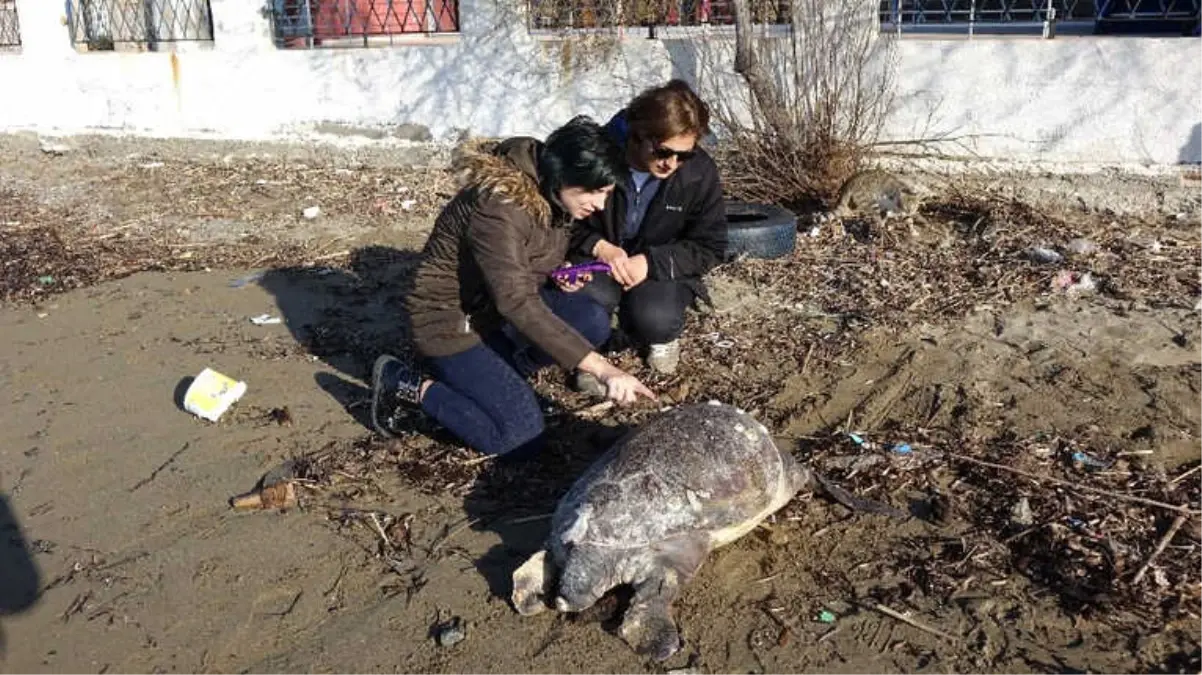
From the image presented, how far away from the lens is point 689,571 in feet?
8.89

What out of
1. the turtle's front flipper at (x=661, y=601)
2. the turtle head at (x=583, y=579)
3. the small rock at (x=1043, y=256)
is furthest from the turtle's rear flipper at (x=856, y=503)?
the small rock at (x=1043, y=256)

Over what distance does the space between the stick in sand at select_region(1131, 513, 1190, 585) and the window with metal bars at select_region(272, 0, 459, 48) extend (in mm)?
6949

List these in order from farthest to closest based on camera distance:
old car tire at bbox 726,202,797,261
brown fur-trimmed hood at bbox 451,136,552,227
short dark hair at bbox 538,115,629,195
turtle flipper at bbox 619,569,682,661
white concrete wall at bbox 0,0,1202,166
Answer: white concrete wall at bbox 0,0,1202,166
old car tire at bbox 726,202,797,261
brown fur-trimmed hood at bbox 451,136,552,227
short dark hair at bbox 538,115,629,195
turtle flipper at bbox 619,569,682,661

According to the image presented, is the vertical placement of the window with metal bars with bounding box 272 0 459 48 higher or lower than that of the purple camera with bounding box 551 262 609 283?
higher

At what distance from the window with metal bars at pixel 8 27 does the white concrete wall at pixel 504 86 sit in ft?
1.49

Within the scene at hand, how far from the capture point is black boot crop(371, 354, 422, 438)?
371cm

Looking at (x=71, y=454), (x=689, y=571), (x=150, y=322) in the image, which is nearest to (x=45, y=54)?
(x=150, y=322)

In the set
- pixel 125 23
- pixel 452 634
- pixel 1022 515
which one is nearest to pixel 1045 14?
pixel 1022 515

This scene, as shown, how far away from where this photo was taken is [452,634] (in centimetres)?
260

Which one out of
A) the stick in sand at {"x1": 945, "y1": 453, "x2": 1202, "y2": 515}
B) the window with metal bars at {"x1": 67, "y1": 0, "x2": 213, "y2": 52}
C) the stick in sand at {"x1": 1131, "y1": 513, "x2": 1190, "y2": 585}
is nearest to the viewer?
the stick in sand at {"x1": 1131, "y1": 513, "x2": 1190, "y2": 585}

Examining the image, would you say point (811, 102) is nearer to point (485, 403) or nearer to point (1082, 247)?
point (1082, 247)

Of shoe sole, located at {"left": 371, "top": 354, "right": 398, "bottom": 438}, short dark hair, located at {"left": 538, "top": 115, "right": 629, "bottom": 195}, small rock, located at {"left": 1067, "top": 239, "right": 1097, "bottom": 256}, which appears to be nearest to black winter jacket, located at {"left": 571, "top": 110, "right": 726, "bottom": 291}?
short dark hair, located at {"left": 538, "top": 115, "right": 629, "bottom": 195}

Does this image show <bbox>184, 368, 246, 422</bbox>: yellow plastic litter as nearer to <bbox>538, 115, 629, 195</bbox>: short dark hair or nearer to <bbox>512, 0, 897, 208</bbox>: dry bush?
<bbox>538, 115, 629, 195</bbox>: short dark hair

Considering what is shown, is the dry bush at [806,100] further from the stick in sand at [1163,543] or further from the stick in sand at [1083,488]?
the stick in sand at [1163,543]
